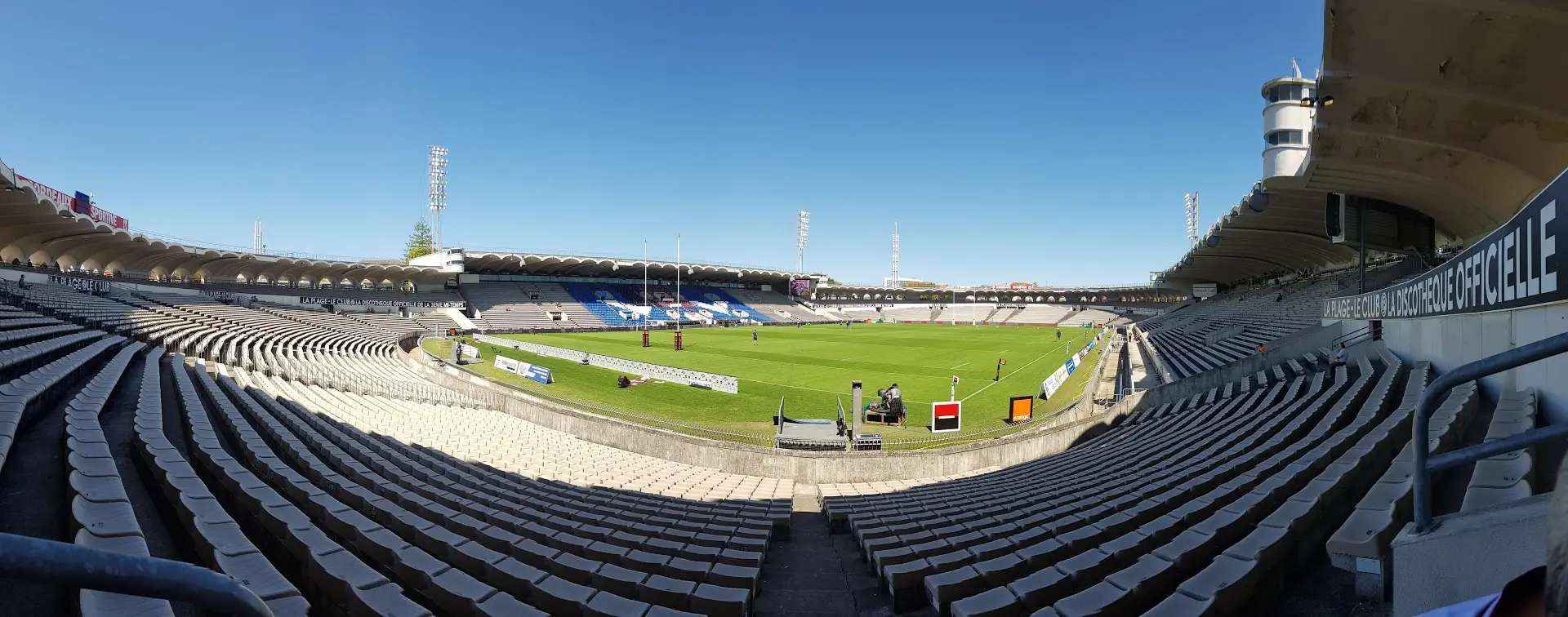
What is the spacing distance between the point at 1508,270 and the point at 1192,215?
269 ft

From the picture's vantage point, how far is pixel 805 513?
10.0 meters

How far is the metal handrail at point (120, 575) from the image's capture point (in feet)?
3.84

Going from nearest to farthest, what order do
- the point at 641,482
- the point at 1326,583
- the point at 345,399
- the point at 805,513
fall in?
the point at 1326,583 < the point at 805,513 < the point at 641,482 < the point at 345,399

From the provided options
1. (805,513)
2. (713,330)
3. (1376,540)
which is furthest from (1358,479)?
(713,330)

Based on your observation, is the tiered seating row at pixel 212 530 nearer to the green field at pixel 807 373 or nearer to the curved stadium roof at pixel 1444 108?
the green field at pixel 807 373

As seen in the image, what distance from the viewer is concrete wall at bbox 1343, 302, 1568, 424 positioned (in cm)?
680

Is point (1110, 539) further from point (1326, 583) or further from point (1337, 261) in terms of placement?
point (1337, 261)

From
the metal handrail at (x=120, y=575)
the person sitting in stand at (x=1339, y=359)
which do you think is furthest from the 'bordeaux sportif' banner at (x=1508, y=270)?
the metal handrail at (x=120, y=575)

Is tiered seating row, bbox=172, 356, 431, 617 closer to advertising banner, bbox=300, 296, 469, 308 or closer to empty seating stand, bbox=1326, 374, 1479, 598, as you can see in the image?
empty seating stand, bbox=1326, 374, 1479, 598

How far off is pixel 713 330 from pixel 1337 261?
46716 mm

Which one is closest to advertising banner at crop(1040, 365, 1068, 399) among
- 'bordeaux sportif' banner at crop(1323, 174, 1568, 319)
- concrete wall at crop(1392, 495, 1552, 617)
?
'bordeaux sportif' banner at crop(1323, 174, 1568, 319)

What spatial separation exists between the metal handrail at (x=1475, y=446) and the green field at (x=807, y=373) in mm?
14427

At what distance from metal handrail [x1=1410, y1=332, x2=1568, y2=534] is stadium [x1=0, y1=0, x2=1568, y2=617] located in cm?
2

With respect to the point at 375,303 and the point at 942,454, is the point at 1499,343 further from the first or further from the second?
the point at 375,303
